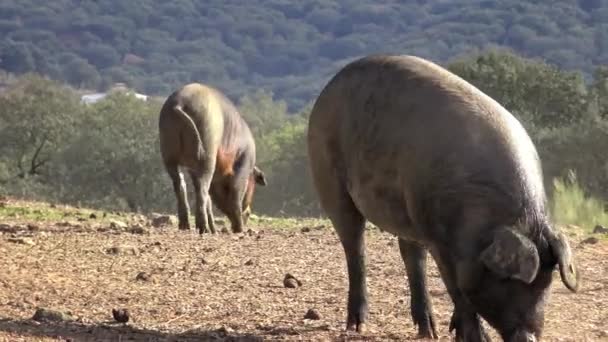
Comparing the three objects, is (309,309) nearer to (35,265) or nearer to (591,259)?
(35,265)

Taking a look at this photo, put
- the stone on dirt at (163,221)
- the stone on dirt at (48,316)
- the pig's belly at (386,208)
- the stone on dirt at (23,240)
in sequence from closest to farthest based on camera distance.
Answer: the pig's belly at (386,208) < the stone on dirt at (48,316) < the stone on dirt at (23,240) < the stone on dirt at (163,221)

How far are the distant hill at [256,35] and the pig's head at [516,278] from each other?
2895 inches

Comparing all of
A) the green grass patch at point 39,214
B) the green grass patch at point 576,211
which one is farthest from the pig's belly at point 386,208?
the green grass patch at point 576,211

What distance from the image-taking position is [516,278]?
576cm

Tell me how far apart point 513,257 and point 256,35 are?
310ft

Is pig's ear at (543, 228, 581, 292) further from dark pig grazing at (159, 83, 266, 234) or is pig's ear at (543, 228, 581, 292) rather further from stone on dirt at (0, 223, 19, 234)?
dark pig grazing at (159, 83, 266, 234)

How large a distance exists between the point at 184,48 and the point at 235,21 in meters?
4.84

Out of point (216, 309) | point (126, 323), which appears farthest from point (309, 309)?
point (126, 323)

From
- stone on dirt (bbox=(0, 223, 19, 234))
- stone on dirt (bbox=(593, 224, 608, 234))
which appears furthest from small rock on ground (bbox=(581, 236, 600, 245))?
stone on dirt (bbox=(0, 223, 19, 234))

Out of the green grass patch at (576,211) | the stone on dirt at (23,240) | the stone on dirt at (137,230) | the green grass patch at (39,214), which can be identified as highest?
the stone on dirt at (23,240)

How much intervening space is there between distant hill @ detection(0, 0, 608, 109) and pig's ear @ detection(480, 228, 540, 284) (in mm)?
73711

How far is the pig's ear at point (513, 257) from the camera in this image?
5.70 metres

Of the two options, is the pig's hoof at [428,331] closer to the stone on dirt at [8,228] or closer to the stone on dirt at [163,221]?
the stone on dirt at [8,228]

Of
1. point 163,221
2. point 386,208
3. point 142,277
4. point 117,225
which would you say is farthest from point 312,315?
point 163,221
